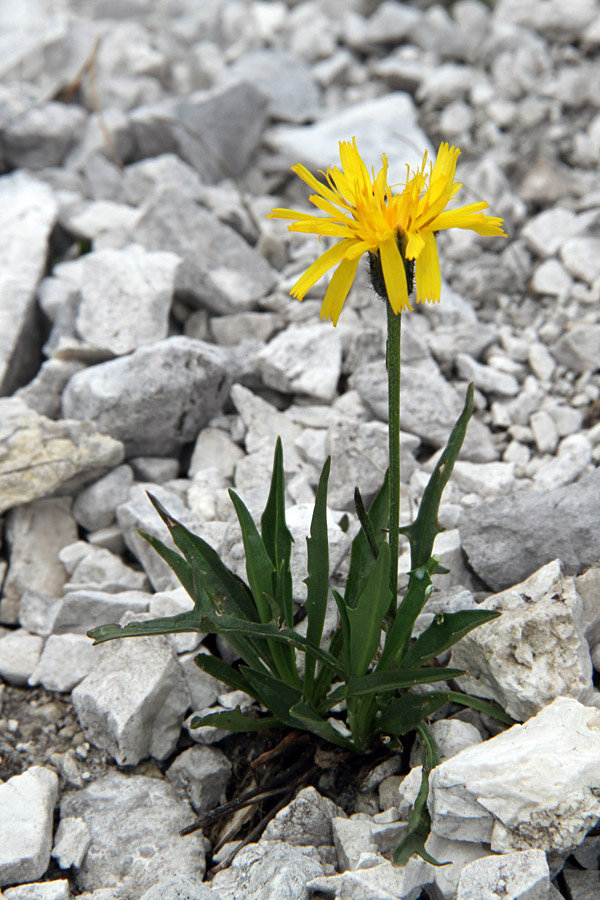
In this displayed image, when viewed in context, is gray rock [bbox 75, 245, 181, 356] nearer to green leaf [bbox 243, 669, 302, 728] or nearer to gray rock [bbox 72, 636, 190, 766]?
gray rock [bbox 72, 636, 190, 766]

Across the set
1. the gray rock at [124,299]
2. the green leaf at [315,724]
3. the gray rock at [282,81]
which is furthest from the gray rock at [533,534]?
the gray rock at [282,81]

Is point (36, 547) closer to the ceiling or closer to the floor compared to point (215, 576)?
closer to the floor

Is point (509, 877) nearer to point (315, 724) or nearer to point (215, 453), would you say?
point (315, 724)

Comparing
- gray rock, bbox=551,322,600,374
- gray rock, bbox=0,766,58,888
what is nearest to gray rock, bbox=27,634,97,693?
gray rock, bbox=0,766,58,888

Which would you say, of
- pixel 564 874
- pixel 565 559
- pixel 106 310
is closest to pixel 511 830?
pixel 564 874

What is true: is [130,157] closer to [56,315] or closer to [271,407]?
[56,315]

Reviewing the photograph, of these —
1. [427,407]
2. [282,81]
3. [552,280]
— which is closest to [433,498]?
[427,407]
